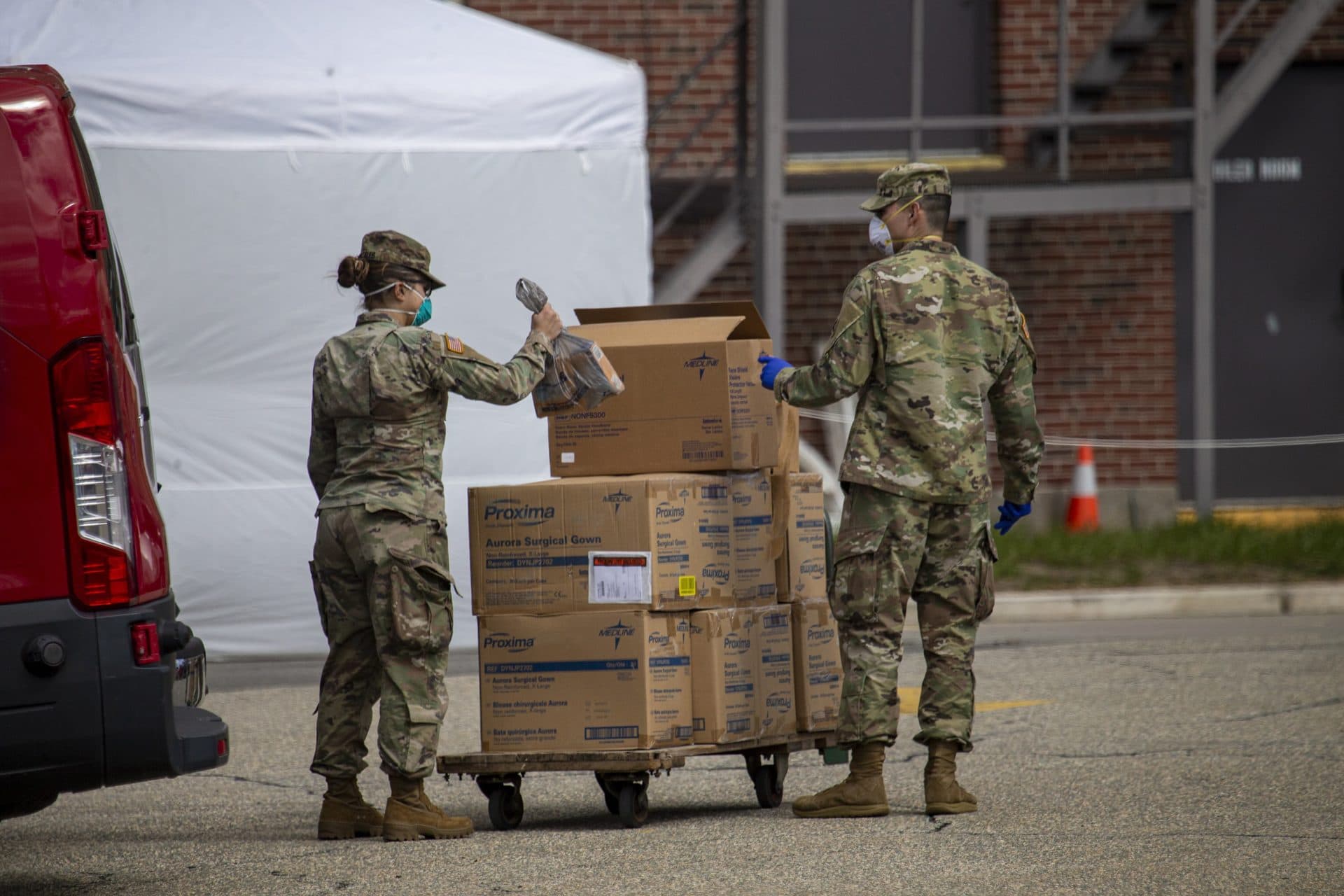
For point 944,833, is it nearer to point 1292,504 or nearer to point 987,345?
point 987,345

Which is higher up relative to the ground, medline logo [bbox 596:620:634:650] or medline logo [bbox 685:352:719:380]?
medline logo [bbox 685:352:719:380]

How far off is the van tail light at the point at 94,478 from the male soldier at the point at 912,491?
222 cm

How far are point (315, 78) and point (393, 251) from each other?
14.2 ft

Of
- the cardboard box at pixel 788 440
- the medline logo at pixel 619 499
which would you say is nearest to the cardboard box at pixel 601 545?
the medline logo at pixel 619 499

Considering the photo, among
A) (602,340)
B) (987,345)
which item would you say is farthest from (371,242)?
(987,345)

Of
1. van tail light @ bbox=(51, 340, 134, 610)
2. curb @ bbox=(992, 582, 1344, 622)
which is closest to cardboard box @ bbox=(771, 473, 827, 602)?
van tail light @ bbox=(51, 340, 134, 610)

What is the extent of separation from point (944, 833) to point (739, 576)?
109 centimetres

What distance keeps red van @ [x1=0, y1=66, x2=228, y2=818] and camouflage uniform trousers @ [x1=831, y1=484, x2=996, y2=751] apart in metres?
2.16

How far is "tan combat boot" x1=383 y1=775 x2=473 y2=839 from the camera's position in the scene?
532 cm

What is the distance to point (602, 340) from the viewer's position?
19.3ft

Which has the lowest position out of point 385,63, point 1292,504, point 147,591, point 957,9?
point 1292,504

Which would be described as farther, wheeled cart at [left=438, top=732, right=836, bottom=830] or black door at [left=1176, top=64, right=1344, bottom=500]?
black door at [left=1176, top=64, right=1344, bottom=500]

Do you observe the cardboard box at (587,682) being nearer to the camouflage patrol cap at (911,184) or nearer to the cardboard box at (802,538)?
the cardboard box at (802,538)

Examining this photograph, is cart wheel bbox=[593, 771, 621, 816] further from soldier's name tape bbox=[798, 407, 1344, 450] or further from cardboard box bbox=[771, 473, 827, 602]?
soldier's name tape bbox=[798, 407, 1344, 450]
